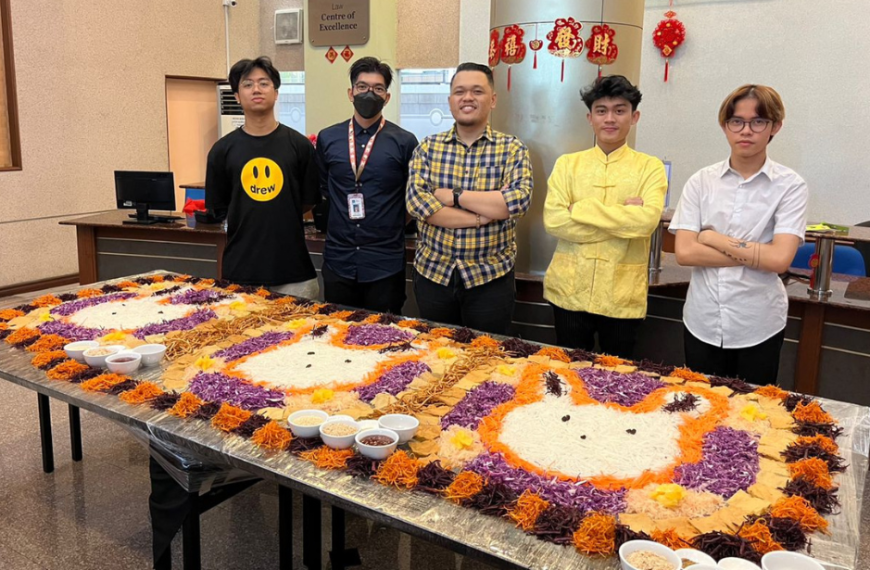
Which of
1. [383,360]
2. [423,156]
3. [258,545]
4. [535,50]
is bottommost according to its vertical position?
[258,545]

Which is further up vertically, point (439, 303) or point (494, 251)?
point (494, 251)

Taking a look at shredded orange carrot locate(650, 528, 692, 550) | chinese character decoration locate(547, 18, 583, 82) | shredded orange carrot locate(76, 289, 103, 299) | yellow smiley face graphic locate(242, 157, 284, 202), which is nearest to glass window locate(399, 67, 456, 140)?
chinese character decoration locate(547, 18, 583, 82)

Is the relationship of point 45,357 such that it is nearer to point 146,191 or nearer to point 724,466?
point 724,466

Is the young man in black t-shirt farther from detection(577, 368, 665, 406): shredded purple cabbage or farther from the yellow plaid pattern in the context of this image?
detection(577, 368, 665, 406): shredded purple cabbage

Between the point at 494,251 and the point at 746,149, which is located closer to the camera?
the point at 746,149

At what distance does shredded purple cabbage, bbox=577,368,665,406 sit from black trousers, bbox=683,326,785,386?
1.77 ft

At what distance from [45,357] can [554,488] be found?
169cm

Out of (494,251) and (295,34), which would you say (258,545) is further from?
(295,34)

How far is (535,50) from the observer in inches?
137

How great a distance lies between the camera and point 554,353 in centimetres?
233

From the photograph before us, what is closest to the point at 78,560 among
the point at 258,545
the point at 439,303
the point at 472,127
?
the point at 258,545

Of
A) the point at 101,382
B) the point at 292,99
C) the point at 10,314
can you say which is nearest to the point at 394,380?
the point at 101,382

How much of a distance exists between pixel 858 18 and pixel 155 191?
5745 mm

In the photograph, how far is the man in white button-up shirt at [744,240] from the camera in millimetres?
2381
